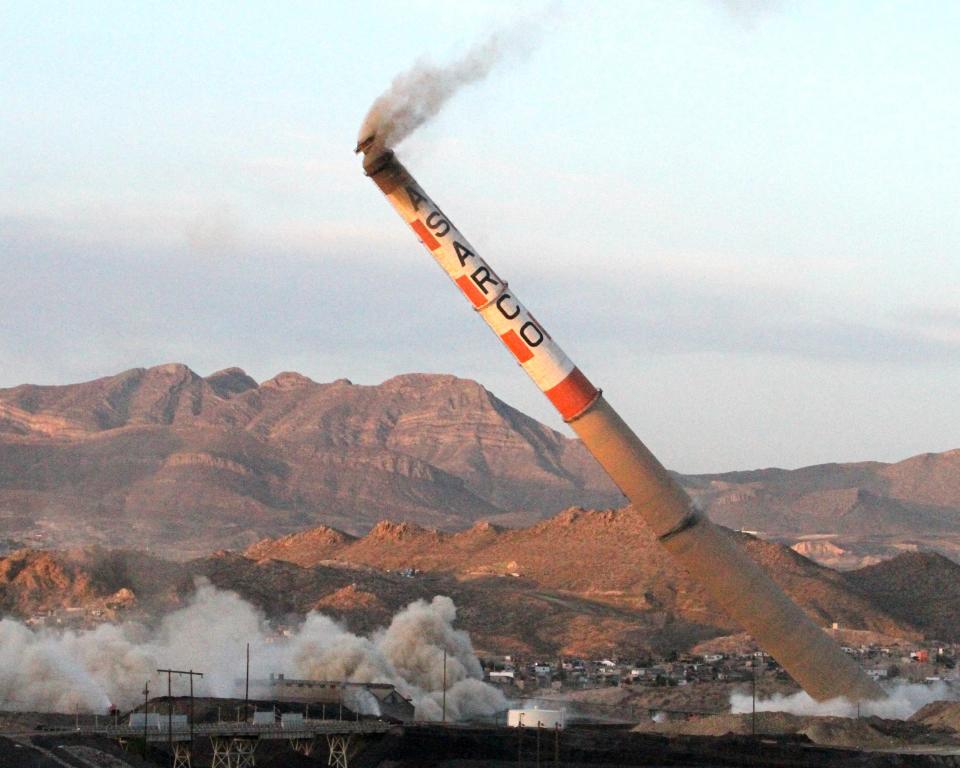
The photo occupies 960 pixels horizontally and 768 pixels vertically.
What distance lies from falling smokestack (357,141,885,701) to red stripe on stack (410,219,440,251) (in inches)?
1.5

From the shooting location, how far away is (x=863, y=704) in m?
92.0

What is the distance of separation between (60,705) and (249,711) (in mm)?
11136

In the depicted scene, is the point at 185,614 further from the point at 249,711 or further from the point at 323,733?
the point at 323,733

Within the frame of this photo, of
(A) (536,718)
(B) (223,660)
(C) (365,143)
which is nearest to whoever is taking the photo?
(C) (365,143)

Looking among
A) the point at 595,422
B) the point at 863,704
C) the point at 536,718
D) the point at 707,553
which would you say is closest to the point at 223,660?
the point at 536,718

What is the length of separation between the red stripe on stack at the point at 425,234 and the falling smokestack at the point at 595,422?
37mm

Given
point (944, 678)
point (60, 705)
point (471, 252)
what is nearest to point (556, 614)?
point (944, 678)

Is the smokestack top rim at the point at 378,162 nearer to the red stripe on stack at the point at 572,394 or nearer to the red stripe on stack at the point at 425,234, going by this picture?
the red stripe on stack at the point at 425,234

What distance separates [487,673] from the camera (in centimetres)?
15050

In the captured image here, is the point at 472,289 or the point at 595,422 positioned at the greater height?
the point at 472,289

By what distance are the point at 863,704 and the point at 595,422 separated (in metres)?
21.4

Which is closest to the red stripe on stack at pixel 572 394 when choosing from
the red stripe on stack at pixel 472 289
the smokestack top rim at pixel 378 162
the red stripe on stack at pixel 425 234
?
the red stripe on stack at pixel 472 289

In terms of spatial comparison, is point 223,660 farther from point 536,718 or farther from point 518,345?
point 518,345

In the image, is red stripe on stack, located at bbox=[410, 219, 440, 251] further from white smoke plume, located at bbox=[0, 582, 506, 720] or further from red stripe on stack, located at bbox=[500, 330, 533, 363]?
white smoke plume, located at bbox=[0, 582, 506, 720]
